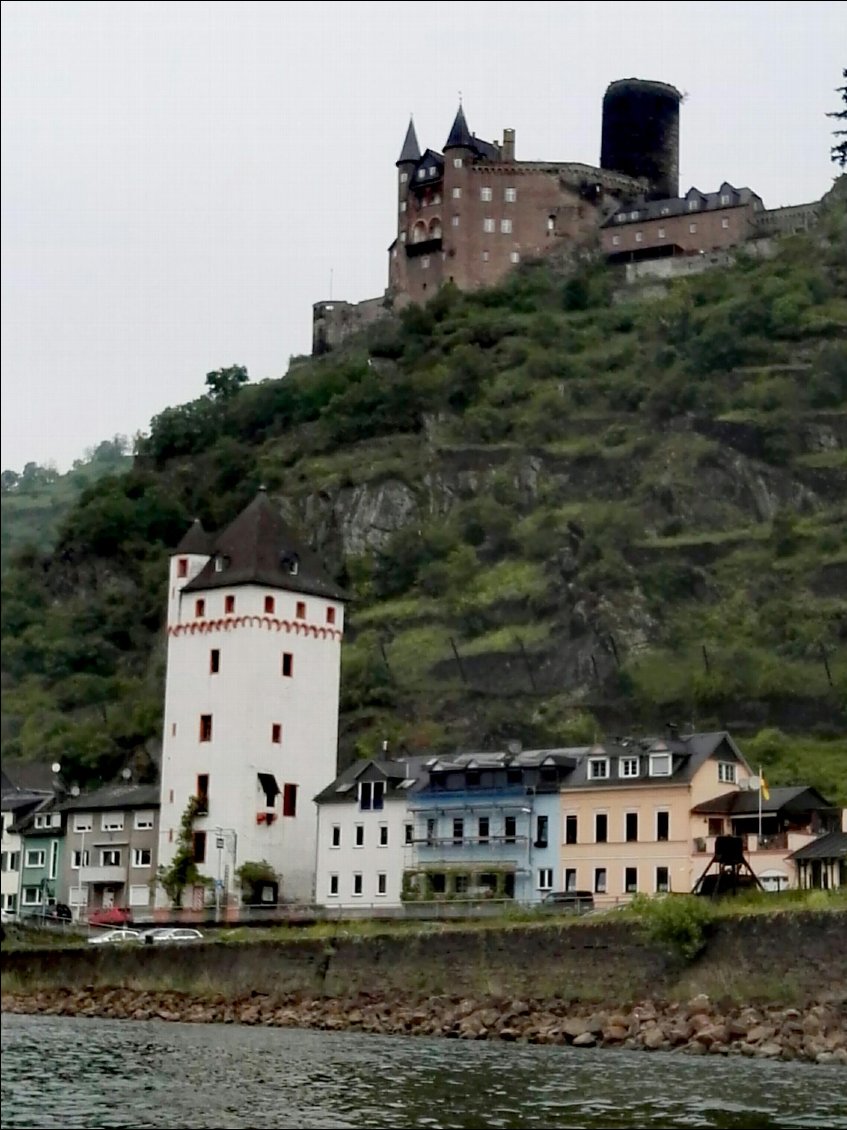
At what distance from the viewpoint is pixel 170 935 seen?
51.5 meters

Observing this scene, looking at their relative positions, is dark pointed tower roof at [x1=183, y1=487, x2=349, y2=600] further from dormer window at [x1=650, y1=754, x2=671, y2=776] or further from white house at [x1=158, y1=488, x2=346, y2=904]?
dormer window at [x1=650, y1=754, x2=671, y2=776]

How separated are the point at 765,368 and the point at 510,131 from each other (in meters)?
22.6

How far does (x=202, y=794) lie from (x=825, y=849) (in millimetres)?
20391

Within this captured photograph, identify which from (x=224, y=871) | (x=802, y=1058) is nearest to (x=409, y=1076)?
(x=802, y=1058)

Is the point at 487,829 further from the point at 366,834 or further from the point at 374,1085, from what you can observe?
the point at 374,1085

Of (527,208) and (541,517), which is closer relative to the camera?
(541,517)

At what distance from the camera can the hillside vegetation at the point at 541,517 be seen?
77.9 meters

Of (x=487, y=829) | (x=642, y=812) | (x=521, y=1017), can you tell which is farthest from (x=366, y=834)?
(x=521, y=1017)

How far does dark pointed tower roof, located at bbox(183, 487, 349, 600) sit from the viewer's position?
63.6 metres

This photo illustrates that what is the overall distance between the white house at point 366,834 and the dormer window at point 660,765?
285 inches

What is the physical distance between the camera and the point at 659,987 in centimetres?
3975

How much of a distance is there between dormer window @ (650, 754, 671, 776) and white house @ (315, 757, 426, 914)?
7.24 metres

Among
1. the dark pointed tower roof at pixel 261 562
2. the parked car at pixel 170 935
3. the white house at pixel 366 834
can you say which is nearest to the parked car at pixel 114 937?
the parked car at pixel 170 935

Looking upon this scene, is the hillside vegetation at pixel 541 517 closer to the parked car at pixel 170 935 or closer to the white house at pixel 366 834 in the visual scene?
the parked car at pixel 170 935
